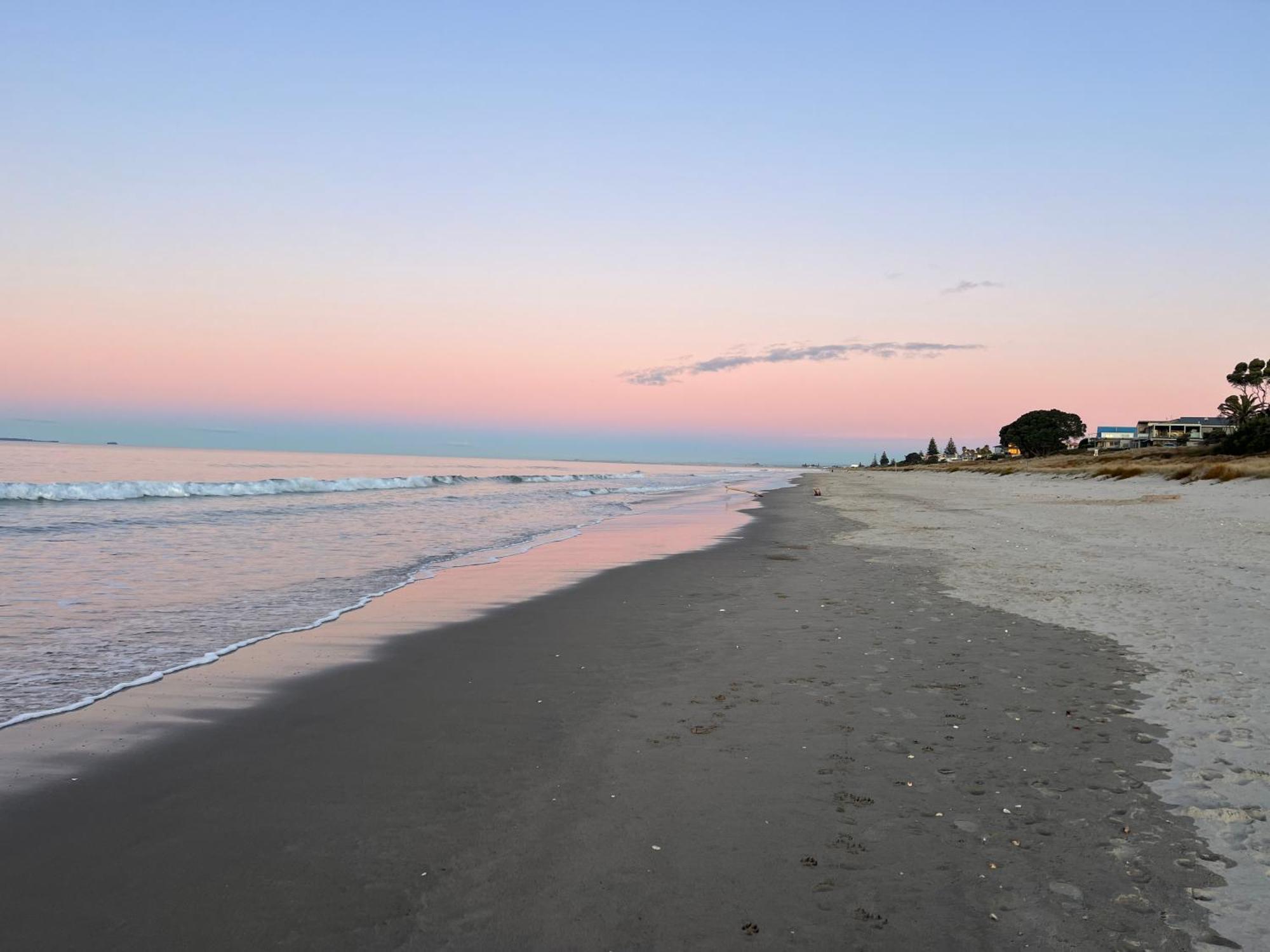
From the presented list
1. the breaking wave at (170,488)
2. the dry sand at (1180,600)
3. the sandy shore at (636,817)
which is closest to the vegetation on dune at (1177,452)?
the dry sand at (1180,600)

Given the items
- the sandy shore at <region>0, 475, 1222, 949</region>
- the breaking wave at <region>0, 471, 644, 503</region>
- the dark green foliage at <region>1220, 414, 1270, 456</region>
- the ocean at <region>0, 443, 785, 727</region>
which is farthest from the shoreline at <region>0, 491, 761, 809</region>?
the dark green foliage at <region>1220, 414, 1270, 456</region>

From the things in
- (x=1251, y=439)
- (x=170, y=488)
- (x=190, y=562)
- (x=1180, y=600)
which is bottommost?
(x=1180, y=600)

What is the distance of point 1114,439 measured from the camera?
166m

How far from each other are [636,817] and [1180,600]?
34.9 ft

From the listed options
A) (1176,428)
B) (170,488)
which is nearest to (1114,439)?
(1176,428)

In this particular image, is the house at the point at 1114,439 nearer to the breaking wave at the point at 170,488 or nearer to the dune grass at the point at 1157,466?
the dune grass at the point at 1157,466

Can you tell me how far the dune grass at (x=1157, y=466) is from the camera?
132 feet

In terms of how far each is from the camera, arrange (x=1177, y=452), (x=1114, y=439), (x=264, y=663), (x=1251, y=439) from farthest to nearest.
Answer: (x=1114, y=439)
(x=1177, y=452)
(x=1251, y=439)
(x=264, y=663)

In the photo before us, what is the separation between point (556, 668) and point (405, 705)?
1.81 meters

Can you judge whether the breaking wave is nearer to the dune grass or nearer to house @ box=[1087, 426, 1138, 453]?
the dune grass

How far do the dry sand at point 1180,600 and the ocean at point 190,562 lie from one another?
8862mm

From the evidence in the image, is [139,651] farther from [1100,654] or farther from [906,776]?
[1100,654]

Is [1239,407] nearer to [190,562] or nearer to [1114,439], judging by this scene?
[1114,439]

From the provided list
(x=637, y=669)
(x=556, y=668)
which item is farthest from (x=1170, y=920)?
(x=556, y=668)
